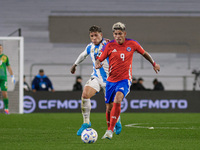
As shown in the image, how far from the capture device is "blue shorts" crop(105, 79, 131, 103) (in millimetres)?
8000

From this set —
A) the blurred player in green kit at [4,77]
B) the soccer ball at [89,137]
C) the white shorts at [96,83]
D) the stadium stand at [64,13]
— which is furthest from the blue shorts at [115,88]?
the stadium stand at [64,13]

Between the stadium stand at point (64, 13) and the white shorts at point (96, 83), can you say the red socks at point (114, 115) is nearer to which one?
the white shorts at point (96, 83)

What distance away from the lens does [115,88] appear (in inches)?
322

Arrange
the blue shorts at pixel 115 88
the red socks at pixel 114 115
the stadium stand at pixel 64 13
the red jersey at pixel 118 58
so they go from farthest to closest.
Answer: the stadium stand at pixel 64 13 → the red jersey at pixel 118 58 → the blue shorts at pixel 115 88 → the red socks at pixel 114 115

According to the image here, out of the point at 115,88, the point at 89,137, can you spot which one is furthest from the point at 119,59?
the point at 89,137

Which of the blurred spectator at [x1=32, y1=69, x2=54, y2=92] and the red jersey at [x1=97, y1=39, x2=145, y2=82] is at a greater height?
the red jersey at [x1=97, y1=39, x2=145, y2=82]

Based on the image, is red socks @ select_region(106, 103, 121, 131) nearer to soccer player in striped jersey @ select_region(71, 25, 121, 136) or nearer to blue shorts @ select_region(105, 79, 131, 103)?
blue shorts @ select_region(105, 79, 131, 103)

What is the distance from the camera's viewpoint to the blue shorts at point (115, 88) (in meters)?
8.00

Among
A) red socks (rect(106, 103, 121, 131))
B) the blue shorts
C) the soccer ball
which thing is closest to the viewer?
the soccer ball

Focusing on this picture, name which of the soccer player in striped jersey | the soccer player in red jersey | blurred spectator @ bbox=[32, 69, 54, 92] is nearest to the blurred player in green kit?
blurred spectator @ bbox=[32, 69, 54, 92]

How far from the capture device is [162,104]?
19984mm

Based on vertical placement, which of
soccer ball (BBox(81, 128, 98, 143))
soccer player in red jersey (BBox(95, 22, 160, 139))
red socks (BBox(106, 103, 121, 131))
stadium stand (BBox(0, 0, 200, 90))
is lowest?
soccer ball (BBox(81, 128, 98, 143))

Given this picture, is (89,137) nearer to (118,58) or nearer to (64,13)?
(118,58)

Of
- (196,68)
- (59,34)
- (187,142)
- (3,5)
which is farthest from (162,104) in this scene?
(187,142)
